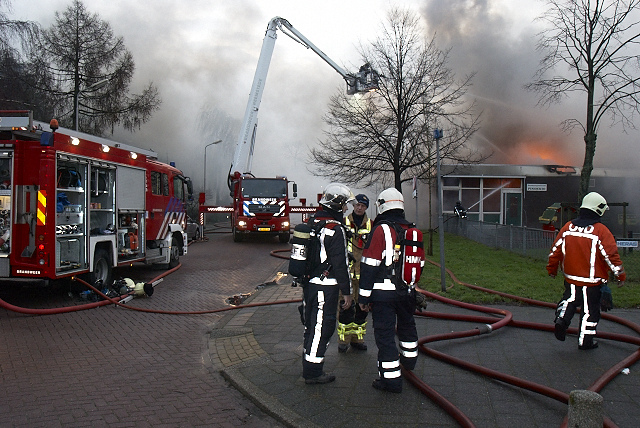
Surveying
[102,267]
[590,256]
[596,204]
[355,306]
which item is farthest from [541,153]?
[355,306]

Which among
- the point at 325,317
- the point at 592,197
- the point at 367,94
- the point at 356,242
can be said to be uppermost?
the point at 367,94

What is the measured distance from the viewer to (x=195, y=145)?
32.5 meters

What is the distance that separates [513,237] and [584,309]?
849 centimetres

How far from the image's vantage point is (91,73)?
21.3 m

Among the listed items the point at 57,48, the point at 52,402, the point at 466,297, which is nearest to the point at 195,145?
the point at 57,48

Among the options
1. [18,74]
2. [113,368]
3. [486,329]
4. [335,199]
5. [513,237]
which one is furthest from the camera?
[18,74]

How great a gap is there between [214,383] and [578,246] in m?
3.64

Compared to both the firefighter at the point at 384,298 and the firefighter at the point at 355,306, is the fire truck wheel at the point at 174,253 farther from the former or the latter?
the firefighter at the point at 384,298

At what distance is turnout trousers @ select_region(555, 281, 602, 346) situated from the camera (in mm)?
4645

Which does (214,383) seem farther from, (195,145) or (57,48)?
(195,145)

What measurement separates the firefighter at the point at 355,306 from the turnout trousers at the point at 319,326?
38cm

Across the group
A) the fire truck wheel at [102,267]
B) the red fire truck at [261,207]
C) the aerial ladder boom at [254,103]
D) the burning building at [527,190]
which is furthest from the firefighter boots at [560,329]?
the burning building at [527,190]

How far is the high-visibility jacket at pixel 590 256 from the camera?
4.59 m

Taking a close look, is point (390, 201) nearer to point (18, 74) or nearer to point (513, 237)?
point (513, 237)
